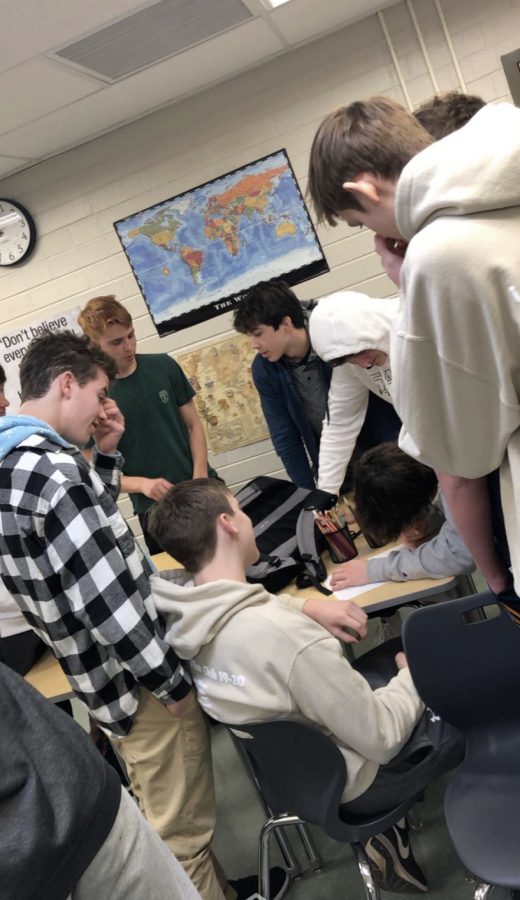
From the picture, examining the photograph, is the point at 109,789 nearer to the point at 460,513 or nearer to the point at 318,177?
the point at 460,513

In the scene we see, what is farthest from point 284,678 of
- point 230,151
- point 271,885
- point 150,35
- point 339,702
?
point 230,151

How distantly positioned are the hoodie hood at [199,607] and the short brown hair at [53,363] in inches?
21.9

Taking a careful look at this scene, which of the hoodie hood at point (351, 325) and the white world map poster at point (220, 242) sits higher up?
the white world map poster at point (220, 242)

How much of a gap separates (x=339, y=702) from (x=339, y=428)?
1.15 meters

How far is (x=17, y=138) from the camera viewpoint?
349 centimetres

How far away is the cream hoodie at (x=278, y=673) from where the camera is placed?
142 cm

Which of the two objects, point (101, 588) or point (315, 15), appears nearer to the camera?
point (101, 588)

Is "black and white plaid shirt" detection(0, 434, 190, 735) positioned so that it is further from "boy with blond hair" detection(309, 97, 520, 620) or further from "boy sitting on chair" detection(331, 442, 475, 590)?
"boy with blond hair" detection(309, 97, 520, 620)

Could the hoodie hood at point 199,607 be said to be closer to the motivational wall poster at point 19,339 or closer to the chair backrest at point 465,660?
the chair backrest at point 465,660

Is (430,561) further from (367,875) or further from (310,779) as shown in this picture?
(367,875)

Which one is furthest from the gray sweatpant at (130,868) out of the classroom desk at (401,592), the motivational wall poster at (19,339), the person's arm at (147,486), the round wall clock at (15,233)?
the round wall clock at (15,233)

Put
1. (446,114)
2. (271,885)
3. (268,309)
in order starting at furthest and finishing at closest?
1. (268,309)
2. (271,885)
3. (446,114)

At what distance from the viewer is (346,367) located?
232cm

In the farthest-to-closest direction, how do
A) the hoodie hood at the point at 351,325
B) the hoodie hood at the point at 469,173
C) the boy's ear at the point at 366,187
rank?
the hoodie hood at the point at 351,325 < the boy's ear at the point at 366,187 < the hoodie hood at the point at 469,173
